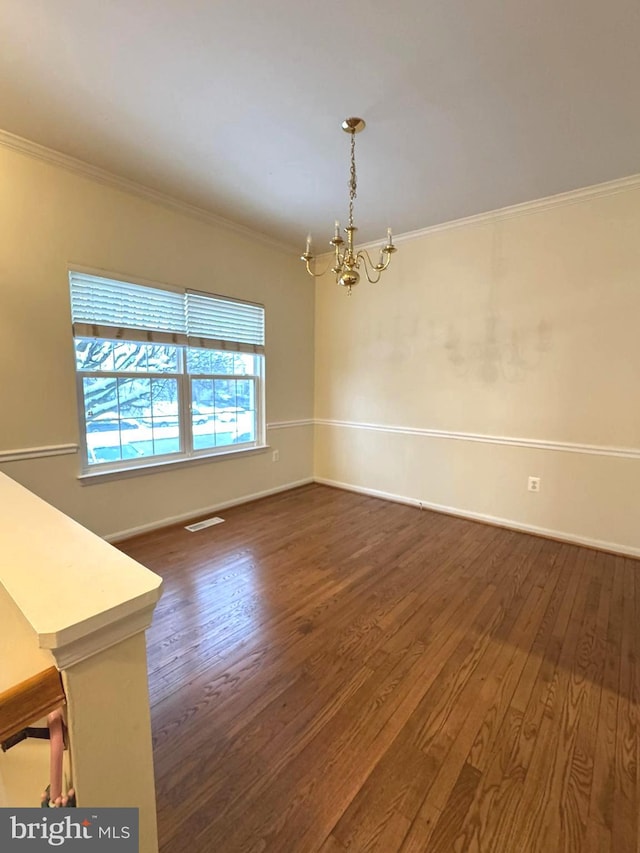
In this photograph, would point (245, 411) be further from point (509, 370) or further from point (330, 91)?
point (330, 91)

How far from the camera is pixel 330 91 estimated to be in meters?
1.98

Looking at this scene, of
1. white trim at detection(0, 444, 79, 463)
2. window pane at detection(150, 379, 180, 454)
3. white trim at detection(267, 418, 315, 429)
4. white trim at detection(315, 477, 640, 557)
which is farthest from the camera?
white trim at detection(267, 418, 315, 429)

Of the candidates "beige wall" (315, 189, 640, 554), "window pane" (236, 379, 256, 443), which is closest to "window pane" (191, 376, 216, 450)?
"window pane" (236, 379, 256, 443)

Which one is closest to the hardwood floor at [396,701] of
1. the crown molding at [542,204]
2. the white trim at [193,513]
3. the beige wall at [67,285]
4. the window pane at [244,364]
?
the white trim at [193,513]

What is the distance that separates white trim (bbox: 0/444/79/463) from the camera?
100 inches

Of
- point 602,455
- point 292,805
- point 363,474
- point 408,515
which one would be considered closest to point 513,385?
point 602,455

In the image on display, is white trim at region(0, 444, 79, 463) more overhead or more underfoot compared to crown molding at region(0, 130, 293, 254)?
more underfoot

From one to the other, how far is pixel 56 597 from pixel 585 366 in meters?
3.58

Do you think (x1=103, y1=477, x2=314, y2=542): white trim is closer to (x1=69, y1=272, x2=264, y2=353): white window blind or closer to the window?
the window

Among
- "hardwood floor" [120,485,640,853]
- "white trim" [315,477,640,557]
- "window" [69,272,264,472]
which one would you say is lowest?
"hardwood floor" [120,485,640,853]

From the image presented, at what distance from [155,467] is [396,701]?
8.36 ft

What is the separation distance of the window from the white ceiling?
93 cm

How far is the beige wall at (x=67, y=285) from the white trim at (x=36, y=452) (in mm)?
27

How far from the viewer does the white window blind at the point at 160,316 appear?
2.84 meters
